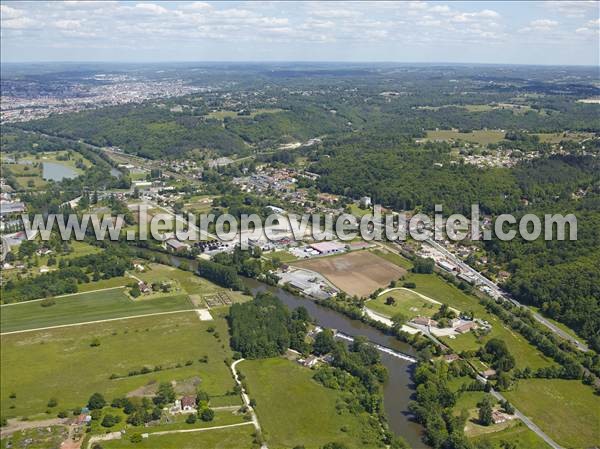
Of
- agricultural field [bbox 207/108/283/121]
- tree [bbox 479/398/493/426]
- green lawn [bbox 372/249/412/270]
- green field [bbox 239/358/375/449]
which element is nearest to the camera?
green field [bbox 239/358/375/449]

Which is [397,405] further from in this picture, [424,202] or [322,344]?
[424,202]

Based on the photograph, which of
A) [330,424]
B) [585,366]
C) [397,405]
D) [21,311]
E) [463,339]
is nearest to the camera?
[330,424]

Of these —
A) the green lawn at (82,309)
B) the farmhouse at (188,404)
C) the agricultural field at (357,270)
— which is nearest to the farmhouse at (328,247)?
the agricultural field at (357,270)

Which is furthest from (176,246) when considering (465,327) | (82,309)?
(465,327)

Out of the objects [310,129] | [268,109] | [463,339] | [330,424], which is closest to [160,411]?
[330,424]

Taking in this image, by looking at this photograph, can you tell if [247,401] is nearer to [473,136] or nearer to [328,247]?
[328,247]

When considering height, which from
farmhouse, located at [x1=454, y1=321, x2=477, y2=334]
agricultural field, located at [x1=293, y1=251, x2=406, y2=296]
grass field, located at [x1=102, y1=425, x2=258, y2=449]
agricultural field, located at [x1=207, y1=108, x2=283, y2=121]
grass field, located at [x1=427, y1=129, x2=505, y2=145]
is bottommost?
grass field, located at [x1=102, y1=425, x2=258, y2=449]

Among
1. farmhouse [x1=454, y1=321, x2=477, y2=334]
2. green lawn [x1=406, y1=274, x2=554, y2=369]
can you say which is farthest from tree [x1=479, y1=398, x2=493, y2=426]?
farmhouse [x1=454, y1=321, x2=477, y2=334]

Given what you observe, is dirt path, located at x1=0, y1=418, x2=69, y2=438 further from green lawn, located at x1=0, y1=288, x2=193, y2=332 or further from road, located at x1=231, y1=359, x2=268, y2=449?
green lawn, located at x1=0, y1=288, x2=193, y2=332
